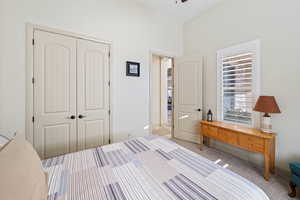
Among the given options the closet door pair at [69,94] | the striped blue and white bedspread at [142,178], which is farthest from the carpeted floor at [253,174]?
the closet door pair at [69,94]

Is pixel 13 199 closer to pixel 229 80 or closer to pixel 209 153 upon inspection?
pixel 209 153

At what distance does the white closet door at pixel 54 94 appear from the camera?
6.40 feet

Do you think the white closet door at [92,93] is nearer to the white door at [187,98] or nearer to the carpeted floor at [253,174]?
the white door at [187,98]

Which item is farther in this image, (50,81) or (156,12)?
(156,12)

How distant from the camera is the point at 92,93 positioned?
2.38 m

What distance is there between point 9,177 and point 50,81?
1812mm

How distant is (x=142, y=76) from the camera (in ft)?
9.62

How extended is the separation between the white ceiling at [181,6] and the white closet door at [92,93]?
1451mm

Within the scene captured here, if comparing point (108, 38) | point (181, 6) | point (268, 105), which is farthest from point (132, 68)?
point (268, 105)

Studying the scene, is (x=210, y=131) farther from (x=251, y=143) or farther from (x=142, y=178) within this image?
(x=142, y=178)

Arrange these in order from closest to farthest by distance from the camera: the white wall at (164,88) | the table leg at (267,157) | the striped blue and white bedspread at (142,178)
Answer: the striped blue and white bedspread at (142,178) → the table leg at (267,157) → the white wall at (164,88)

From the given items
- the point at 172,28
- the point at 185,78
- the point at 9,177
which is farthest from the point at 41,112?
the point at 172,28

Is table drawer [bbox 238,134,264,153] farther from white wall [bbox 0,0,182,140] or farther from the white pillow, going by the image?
the white pillow

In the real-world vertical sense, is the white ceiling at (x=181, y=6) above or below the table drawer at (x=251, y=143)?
above
